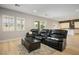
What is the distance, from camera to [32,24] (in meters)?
2.15

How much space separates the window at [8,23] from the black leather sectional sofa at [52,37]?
0.41 metres

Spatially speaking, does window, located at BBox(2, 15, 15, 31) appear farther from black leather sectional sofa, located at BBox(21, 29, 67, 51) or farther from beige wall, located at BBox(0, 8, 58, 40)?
black leather sectional sofa, located at BBox(21, 29, 67, 51)

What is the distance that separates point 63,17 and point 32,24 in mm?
745

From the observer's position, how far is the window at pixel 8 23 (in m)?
2.02

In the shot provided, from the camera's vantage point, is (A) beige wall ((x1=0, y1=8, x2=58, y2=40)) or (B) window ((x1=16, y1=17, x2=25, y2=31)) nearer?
(A) beige wall ((x1=0, y1=8, x2=58, y2=40))

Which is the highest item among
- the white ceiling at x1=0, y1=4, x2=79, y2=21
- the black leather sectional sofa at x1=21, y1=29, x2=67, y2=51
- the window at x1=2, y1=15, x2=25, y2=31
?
the white ceiling at x1=0, y1=4, x2=79, y2=21

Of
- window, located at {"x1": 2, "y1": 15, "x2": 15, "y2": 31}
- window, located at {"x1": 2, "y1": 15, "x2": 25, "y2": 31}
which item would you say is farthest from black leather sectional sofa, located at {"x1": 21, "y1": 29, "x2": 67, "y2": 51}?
window, located at {"x1": 2, "y1": 15, "x2": 15, "y2": 31}

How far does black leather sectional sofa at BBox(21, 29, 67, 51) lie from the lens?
6.76 feet

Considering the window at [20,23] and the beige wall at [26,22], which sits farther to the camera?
the window at [20,23]

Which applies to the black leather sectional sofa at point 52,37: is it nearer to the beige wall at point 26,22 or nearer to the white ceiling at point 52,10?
the beige wall at point 26,22

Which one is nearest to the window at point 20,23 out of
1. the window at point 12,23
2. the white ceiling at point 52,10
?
the window at point 12,23

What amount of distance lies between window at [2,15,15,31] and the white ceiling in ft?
0.75

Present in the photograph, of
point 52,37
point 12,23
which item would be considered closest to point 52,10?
point 52,37
